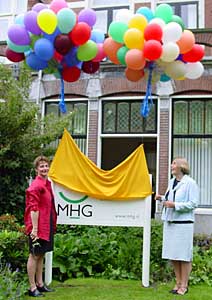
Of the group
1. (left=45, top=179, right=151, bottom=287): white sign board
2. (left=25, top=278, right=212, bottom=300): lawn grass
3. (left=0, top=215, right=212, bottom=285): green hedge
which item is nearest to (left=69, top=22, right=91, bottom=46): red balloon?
(left=45, top=179, right=151, bottom=287): white sign board

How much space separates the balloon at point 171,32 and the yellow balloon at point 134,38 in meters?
0.30

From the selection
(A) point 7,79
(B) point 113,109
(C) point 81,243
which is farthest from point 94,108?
(C) point 81,243

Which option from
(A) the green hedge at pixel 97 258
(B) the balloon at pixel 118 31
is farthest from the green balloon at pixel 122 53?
(A) the green hedge at pixel 97 258

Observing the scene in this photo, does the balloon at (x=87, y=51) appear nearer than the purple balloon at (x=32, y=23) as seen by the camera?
No

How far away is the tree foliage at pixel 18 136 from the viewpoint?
31.3 ft

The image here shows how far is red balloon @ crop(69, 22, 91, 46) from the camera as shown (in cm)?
669

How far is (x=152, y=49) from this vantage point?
6.41m

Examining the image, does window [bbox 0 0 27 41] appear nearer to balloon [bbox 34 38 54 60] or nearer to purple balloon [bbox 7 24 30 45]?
purple balloon [bbox 7 24 30 45]

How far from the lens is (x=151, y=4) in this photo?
13156 mm

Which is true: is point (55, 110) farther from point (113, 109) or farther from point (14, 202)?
point (14, 202)

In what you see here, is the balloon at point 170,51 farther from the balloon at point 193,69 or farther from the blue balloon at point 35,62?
the blue balloon at point 35,62

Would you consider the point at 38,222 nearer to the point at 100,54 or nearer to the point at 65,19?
the point at 100,54

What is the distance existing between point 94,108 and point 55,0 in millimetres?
5908

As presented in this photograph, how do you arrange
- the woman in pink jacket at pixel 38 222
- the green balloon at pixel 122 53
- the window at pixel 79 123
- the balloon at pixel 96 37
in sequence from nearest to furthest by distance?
the woman in pink jacket at pixel 38 222 < the green balloon at pixel 122 53 < the balloon at pixel 96 37 < the window at pixel 79 123
